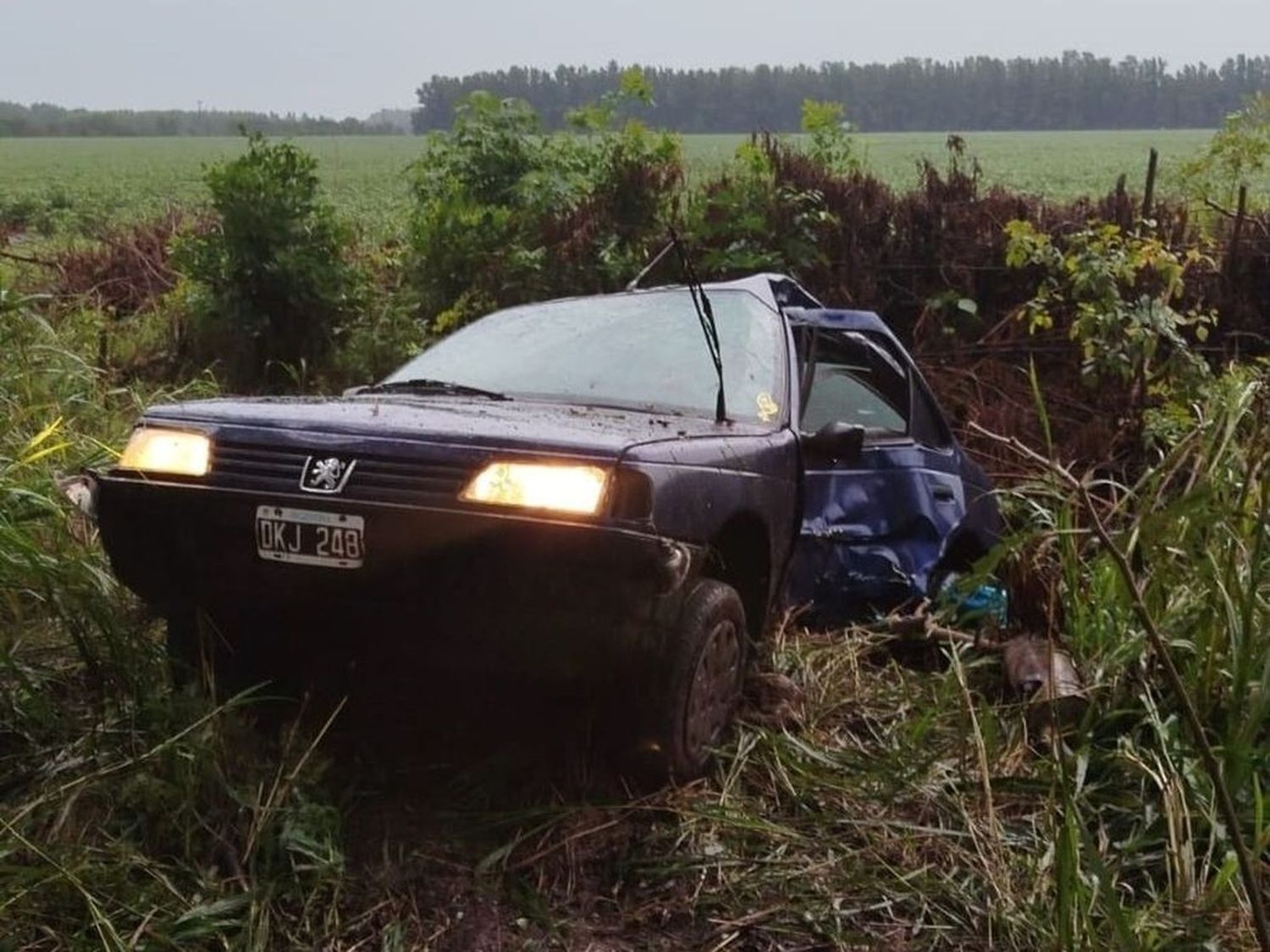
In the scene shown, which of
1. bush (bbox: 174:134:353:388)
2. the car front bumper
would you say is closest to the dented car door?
the car front bumper

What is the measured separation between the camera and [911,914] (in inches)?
119

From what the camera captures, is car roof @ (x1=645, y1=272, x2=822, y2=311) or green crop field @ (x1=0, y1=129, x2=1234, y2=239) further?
green crop field @ (x1=0, y1=129, x2=1234, y2=239)

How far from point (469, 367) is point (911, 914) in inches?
87.9

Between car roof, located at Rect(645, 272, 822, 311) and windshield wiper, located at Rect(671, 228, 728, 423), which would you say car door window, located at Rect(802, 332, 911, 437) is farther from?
windshield wiper, located at Rect(671, 228, 728, 423)

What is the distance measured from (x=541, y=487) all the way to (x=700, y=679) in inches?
28.4

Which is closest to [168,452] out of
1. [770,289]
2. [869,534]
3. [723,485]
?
[723,485]

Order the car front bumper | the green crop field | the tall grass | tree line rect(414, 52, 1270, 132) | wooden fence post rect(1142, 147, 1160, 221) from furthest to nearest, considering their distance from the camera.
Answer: tree line rect(414, 52, 1270, 132) → the green crop field → wooden fence post rect(1142, 147, 1160, 221) → the car front bumper → the tall grass

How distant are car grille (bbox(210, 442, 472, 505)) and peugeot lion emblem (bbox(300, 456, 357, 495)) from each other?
0.01 metres

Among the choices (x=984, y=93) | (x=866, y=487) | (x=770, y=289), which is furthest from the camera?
(x=984, y=93)

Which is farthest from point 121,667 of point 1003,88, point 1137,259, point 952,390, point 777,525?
point 1003,88

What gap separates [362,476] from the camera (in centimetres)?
316

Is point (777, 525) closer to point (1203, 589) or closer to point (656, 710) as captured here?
point (656, 710)

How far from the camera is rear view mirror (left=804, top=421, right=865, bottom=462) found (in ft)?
13.1

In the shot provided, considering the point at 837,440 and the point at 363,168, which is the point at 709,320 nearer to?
the point at 837,440
